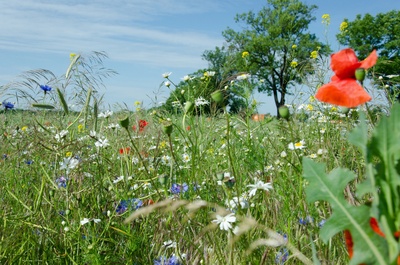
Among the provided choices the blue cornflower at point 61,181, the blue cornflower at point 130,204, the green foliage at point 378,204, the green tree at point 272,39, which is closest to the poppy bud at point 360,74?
the green foliage at point 378,204

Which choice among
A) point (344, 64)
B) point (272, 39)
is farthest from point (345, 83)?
point (272, 39)

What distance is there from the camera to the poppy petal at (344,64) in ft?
2.92

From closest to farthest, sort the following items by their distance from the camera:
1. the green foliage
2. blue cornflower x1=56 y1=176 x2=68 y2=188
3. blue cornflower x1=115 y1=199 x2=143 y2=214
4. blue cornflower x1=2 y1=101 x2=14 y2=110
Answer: the green foliage, blue cornflower x1=115 y1=199 x2=143 y2=214, blue cornflower x1=56 y1=176 x2=68 y2=188, blue cornflower x1=2 y1=101 x2=14 y2=110

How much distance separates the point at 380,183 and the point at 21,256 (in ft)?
5.05

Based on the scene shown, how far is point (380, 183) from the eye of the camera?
0.67m

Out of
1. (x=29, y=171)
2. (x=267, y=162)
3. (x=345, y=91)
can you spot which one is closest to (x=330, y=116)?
(x=267, y=162)

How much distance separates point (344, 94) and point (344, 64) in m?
0.08

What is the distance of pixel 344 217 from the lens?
27.6 inches

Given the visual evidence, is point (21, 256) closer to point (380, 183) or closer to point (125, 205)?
point (125, 205)

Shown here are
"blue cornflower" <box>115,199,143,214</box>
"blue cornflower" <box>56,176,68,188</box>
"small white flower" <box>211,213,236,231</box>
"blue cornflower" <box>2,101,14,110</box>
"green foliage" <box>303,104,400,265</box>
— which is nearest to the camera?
"green foliage" <box>303,104,400,265</box>

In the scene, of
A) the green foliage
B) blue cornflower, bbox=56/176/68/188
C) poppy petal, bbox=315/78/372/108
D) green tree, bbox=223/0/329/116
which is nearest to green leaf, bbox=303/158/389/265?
the green foliage

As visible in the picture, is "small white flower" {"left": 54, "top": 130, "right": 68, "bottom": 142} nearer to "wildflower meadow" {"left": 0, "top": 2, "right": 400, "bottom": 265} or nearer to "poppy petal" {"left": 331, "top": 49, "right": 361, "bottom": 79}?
"wildflower meadow" {"left": 0, "top": 2, "right": 400, "bottom": 265}

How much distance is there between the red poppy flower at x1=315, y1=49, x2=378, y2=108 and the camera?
83 centimetres

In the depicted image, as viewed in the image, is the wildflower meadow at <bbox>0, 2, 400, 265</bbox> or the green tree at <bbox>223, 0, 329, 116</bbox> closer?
the wildflower meadow at <bbox>0, 2, 400, 265</bbox>
